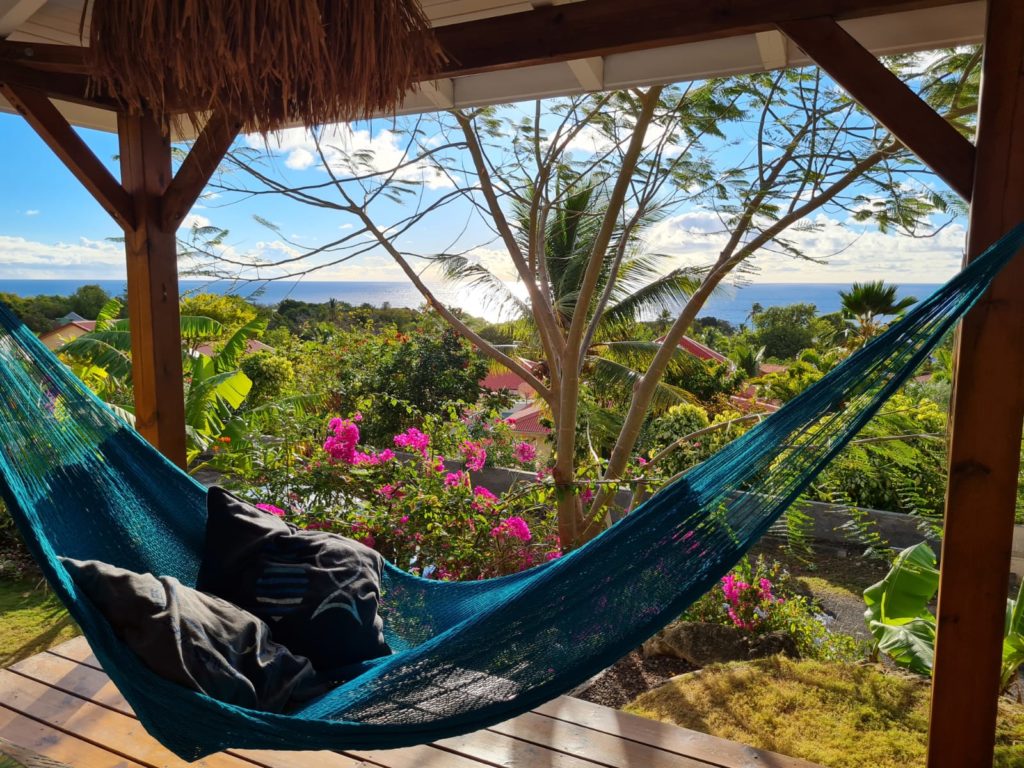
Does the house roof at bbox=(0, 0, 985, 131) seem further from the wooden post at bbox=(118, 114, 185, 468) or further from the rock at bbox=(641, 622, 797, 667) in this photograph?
the rock at bbox=(641, 622, 797, 667)

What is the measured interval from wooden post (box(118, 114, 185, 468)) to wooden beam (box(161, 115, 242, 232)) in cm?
4

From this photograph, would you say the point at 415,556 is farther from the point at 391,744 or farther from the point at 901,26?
the point at 901,26

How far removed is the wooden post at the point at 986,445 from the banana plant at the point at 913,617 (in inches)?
38.8

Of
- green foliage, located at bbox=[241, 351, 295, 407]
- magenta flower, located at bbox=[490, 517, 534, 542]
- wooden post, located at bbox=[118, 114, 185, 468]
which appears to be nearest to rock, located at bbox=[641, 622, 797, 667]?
magenta flower, located at bbox=[490, 517, 534, 542]

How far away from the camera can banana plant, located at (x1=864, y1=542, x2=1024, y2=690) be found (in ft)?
7.25

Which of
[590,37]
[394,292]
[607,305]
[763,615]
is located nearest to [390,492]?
[763,615]

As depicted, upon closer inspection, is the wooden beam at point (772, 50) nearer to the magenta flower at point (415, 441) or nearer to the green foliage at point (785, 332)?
the magenta flower at point (415, 441)

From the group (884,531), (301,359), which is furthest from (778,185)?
(301,359)

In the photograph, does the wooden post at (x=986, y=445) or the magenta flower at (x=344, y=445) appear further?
the magenta flower at (x=344, y=445)

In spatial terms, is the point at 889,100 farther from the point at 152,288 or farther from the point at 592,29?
the point at 152,288

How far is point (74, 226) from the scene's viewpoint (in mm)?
45312

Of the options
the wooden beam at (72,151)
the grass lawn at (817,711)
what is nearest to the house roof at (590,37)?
the wooden beam at (72,151)

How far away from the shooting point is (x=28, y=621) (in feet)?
10.0

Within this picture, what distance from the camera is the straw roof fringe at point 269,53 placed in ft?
4.58
